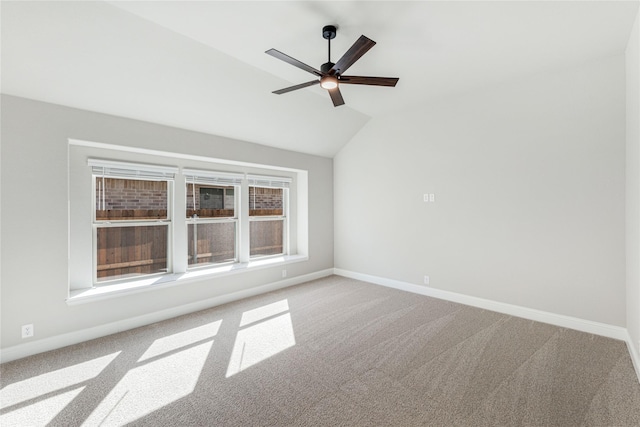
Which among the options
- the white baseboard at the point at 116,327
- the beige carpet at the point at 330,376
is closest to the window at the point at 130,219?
the white baseboard at the point at 116,327

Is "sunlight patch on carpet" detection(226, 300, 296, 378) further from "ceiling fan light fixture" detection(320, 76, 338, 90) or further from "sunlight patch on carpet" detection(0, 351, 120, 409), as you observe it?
"ceiling fan light fixture" detection(320, 76, 338, 90)

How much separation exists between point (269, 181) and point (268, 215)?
0.61m

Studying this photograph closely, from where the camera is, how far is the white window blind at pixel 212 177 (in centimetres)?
390

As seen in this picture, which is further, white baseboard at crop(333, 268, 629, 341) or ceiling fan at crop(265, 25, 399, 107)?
white baseboard at crop(333, 268, 629, 341)

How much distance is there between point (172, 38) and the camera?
250 centimetres

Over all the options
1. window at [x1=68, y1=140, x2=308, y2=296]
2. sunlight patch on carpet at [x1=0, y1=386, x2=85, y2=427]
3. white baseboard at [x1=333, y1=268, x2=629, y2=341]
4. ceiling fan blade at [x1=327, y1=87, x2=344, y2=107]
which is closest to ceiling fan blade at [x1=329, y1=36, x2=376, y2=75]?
ceiling fan blade at [x1=327, y1=87, x2=344, y2=107]

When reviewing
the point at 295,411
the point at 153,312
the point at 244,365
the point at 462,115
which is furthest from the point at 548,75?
the point at 153,312

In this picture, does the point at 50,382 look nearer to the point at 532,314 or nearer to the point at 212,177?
the point at 212,177

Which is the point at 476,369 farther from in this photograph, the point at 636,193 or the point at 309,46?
the point at 309,46

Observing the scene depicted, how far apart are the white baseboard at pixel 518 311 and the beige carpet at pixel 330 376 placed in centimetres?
15

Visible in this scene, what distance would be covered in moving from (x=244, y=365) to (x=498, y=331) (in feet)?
8.79

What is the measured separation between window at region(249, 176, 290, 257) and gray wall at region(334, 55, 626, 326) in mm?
1597

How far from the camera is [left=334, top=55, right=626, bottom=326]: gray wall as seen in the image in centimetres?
293

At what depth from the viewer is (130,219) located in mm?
3479
